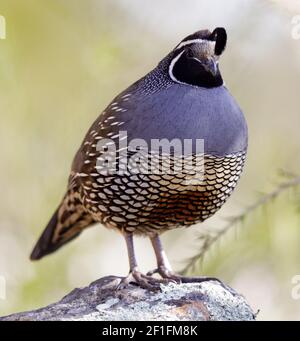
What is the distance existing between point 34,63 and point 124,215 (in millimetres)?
2122

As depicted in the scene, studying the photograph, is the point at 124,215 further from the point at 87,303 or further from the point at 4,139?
the point at 4,139

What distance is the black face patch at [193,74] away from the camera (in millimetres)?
5431

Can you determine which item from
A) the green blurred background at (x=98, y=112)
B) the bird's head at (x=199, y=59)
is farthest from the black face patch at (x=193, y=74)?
the green blurred background at (x=98, y=112)

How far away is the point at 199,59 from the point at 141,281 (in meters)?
1.31

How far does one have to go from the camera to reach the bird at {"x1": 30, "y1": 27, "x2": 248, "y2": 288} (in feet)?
17.3

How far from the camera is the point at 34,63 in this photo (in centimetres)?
725
